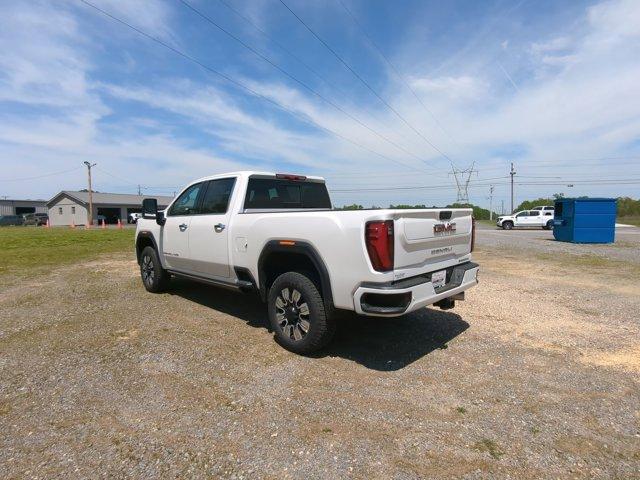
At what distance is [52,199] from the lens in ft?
195

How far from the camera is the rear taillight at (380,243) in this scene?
3.35 m

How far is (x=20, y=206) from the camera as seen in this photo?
75.2 m

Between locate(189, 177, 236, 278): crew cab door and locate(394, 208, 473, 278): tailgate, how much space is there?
232 cm

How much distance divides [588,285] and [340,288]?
630 centimetres

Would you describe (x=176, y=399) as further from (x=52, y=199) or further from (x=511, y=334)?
(x=52, y=199)

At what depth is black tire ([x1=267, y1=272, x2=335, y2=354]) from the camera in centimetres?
379

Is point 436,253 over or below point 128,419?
over

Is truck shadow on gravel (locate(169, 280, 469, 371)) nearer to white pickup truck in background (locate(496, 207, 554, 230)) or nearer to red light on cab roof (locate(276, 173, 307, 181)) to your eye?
red light on cab roof (locate(276, 173, 307, 181))

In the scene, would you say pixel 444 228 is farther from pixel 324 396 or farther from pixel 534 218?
pixel 534 218

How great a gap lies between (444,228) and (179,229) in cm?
378

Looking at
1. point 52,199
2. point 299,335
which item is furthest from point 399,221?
point 52,199

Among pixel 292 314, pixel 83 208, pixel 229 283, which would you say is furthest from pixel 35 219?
pixel 292 314

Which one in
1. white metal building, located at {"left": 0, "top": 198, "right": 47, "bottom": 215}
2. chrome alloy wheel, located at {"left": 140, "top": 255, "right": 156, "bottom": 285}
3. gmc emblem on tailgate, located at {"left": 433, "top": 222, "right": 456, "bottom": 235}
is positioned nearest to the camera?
gmc emblem on tailgate, located at {"left": 433, "top": 222, "right": 456, "bottom": 235}

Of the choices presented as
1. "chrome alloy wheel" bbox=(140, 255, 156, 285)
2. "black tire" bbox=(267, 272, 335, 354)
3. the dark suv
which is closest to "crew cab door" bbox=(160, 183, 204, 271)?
"chrome alloy wheel" bbox=(140, 255, 156, 285)
